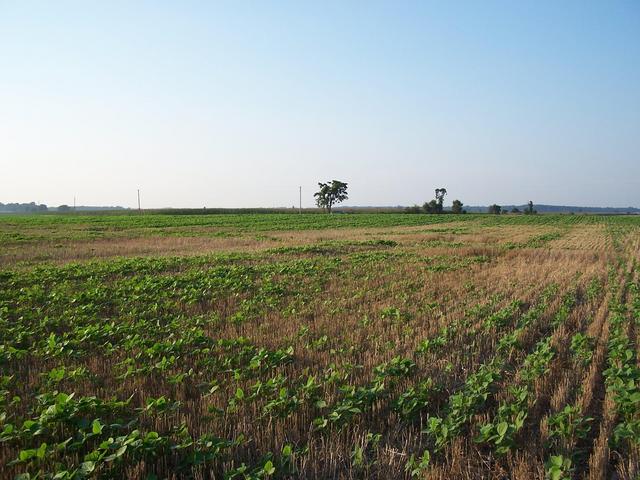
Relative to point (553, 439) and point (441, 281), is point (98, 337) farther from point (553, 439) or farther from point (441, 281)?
point (441, 281)

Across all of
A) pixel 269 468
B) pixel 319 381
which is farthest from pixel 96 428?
pixel 319 381

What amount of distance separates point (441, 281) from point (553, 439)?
9.23 m

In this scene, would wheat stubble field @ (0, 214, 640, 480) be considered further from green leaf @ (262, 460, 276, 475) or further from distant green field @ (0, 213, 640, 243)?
distant green field @ (0, 213, 640, 243)

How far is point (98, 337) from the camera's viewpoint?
24.8 feet

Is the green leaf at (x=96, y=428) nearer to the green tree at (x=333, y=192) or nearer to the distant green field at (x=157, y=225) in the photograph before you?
the distant green field at (x=157, y=225)

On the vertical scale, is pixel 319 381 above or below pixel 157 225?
below

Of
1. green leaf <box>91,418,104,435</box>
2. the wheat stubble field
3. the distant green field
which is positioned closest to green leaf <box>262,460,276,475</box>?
the wheat stubble field

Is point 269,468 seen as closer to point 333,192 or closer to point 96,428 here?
point 96,428

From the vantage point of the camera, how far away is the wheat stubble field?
12.9ft

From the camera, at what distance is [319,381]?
569 centimetres

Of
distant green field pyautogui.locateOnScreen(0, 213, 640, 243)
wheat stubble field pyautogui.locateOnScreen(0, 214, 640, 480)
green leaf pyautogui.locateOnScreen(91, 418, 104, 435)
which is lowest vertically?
wheat stubble field pyautogui.locateOnScreen(0, 214, 640, 480)

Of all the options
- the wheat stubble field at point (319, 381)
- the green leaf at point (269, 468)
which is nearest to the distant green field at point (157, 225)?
the wheat stubble field at point (319, 381)

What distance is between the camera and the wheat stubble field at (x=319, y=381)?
3943 millimetres

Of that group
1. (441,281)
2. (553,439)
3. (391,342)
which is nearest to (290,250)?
(441,281)
